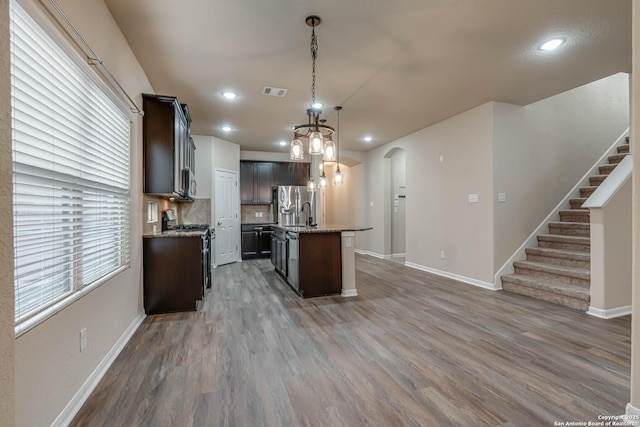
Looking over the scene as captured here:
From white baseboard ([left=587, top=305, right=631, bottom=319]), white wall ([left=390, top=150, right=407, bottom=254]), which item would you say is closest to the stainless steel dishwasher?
white baseboard ([left=587, top=305, right=631, bottom=319])

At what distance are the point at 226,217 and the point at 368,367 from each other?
512cm

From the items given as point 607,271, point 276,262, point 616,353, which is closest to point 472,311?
point 616,353

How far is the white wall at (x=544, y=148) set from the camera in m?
4.46

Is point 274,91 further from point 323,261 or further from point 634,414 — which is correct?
point 634,414

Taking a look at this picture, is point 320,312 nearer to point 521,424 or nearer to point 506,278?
point 521,424

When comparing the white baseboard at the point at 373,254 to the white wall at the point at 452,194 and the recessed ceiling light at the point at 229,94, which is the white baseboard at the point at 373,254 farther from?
the recessed ceiling light at the point at 229,94

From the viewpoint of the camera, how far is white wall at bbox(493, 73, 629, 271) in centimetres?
446

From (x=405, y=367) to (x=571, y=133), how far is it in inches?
194

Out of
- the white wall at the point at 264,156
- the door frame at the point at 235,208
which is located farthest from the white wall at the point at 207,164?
the white wall at the point at 264,156

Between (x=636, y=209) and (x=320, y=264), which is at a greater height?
(x=636, y=209)

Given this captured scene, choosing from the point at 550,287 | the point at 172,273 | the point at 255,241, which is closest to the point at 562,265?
the point at 550,287

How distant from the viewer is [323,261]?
4.16 m

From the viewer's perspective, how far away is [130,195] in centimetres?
292

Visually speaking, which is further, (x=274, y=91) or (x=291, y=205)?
(x=291, y=205)
